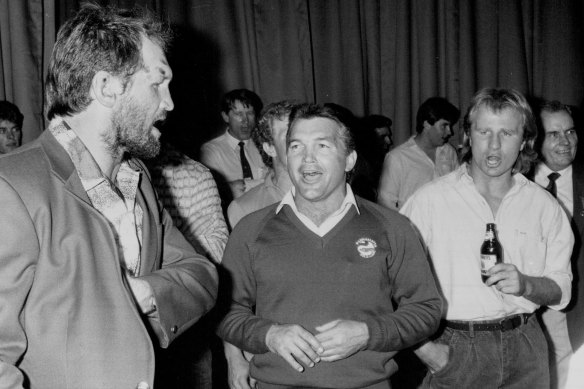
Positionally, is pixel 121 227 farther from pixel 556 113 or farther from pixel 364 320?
pixel 556 113

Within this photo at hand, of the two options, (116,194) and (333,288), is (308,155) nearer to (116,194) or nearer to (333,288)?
(333,288)

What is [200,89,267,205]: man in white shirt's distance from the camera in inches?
177

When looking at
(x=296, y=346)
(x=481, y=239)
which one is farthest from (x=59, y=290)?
(x=481, y=239)

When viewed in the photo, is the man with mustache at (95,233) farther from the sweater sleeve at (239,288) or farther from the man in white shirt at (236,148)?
the man in white shirt at (236,148)

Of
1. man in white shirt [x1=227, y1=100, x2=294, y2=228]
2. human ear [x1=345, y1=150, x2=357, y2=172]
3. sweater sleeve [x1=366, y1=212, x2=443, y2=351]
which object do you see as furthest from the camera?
man in white shirt [x1=227, y1=100, x2=294, y2=228]

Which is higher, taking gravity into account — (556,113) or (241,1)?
(241,1)

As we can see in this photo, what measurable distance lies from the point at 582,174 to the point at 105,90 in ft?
8.49

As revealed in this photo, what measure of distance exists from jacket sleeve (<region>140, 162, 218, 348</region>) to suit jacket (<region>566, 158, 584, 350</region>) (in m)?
2.09

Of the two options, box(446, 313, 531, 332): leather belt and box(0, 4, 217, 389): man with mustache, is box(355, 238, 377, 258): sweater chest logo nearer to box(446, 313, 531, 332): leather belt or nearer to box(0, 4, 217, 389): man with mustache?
box(0, 4, 217, 389): man with mustache

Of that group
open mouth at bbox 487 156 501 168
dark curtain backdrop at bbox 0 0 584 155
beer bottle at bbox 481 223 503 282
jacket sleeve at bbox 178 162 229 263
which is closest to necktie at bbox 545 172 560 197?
open mouth at bbox 487 156 501 168

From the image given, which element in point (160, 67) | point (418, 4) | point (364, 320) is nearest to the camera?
point (160, 67)

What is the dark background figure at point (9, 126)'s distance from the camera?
11.8 ft

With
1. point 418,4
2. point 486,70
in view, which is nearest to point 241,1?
point 418,4

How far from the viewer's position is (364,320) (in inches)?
75.7
